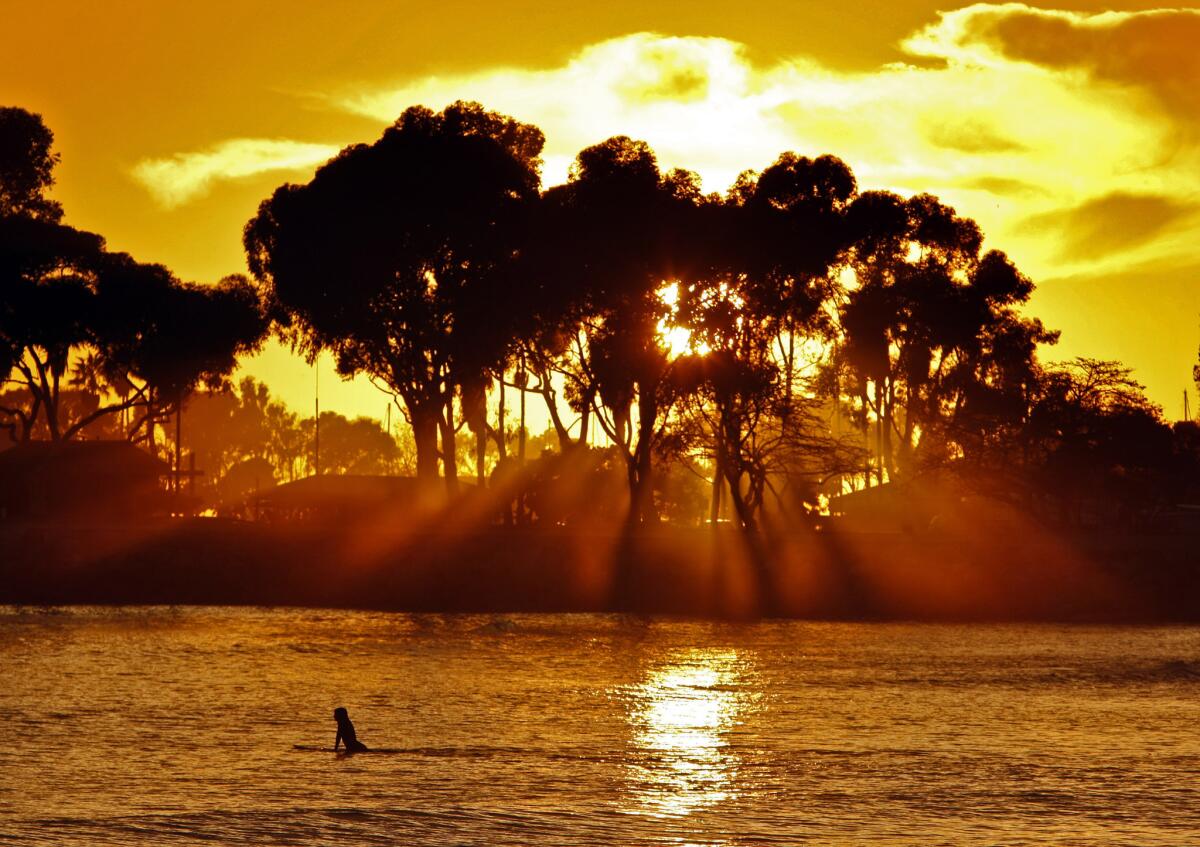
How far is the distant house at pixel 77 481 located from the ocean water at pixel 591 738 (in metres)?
39.8

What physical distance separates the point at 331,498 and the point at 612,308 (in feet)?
136

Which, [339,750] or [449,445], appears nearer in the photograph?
[339,750]

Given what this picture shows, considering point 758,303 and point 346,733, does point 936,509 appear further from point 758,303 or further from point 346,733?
point 346,733

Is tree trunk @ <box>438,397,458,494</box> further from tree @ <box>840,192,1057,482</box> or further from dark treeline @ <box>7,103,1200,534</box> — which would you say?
tree @ <box>840,192,1057,482</box>

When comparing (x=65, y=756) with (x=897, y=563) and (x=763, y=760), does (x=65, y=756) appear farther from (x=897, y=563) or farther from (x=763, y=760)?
(x=897, y=563)

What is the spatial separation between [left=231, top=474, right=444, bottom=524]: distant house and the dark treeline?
13842 millimetres

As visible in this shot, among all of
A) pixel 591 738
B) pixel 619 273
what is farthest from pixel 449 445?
pixel 591 738

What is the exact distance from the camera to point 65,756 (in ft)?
95.3

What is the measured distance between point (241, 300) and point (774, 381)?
33.7 metres

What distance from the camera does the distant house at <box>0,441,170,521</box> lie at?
311ft

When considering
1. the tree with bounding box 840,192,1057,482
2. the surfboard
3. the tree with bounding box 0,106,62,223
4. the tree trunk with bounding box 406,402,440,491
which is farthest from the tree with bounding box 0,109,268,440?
the surfboard

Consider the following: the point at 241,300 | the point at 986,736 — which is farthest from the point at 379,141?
the point at 986,736

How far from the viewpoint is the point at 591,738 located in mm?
32844

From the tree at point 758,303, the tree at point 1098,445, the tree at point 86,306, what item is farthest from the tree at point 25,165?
the tree at point 1098,445
